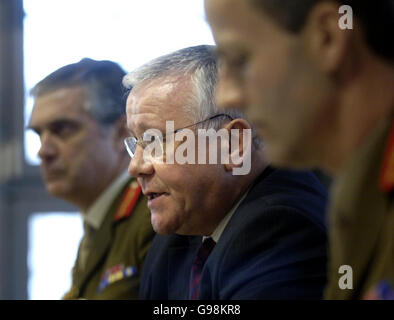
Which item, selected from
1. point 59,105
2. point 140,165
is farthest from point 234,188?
point 59,105

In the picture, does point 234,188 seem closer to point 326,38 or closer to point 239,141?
point 239,141

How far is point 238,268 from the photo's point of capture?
0.99 m

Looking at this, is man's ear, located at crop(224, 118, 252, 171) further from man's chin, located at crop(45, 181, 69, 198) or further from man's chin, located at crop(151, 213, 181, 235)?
man's chin, located at crop(45, 181, 69, 198)

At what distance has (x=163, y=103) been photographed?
1059 mm

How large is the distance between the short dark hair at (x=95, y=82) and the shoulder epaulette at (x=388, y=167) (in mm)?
730

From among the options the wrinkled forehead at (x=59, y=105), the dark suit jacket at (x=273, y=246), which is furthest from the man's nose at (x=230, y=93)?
the wrinkled forehead at (x=59, y=105)

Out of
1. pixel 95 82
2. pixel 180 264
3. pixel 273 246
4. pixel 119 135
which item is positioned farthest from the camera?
pixel 119 135

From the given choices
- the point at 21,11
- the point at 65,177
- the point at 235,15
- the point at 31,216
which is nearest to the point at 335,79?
the point at 235,15

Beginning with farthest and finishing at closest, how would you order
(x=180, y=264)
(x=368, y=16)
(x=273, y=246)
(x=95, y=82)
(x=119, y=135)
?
1. (x=119, y=135)
2. (x=95, y=82)
3. (x=180, y=264)
4. (x=273, y=246)
5. (x=368, y=16)

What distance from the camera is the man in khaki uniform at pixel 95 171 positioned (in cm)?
137

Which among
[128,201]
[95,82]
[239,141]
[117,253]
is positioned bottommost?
[117,253]

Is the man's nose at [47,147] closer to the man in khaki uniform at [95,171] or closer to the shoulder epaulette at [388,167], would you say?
the man in khaki uniform at [95,171]

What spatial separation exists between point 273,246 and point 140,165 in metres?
0.25

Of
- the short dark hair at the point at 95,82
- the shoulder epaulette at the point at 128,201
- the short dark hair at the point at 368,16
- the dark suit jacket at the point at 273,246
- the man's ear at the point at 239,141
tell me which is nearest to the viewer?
the short dark hair at the point at 368,16
